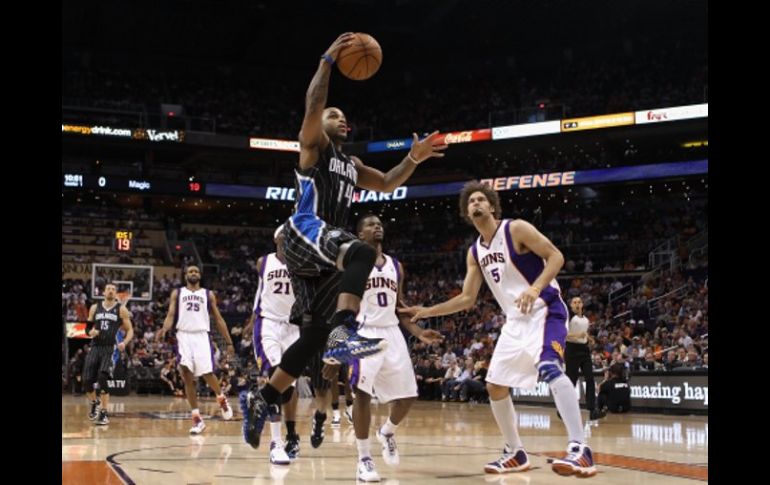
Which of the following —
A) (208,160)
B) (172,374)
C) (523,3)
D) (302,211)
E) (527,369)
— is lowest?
(172,374)

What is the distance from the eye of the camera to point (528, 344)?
614cm

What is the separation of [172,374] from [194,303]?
492 inches

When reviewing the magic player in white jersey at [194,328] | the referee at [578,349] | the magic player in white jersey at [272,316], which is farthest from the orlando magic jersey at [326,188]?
the referee at [578,349]

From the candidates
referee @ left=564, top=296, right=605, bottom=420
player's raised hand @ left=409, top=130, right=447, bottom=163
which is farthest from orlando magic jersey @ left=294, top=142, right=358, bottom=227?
referee @ left=564, top=296, right=605, bottom=420

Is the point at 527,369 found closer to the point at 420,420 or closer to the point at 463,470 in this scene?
the point at 463,470

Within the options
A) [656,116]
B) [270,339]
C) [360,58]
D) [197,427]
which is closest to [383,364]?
[270,339]

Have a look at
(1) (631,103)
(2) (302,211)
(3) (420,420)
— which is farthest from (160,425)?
(1) (631,103)

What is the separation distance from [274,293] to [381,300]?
1225 mm

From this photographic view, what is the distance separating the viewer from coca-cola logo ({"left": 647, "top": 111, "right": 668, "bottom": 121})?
89.4 ft

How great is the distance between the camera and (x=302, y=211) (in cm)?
539

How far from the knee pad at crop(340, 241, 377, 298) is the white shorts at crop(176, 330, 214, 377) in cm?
647

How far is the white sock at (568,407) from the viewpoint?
578 cm

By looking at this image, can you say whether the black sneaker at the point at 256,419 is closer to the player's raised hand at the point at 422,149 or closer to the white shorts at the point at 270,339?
the player's raised hand at the point at 422,149

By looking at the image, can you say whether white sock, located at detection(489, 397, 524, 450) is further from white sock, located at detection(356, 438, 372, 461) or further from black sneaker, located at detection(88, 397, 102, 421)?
black sneaker, located at detection(88, 397, 102, 421)
